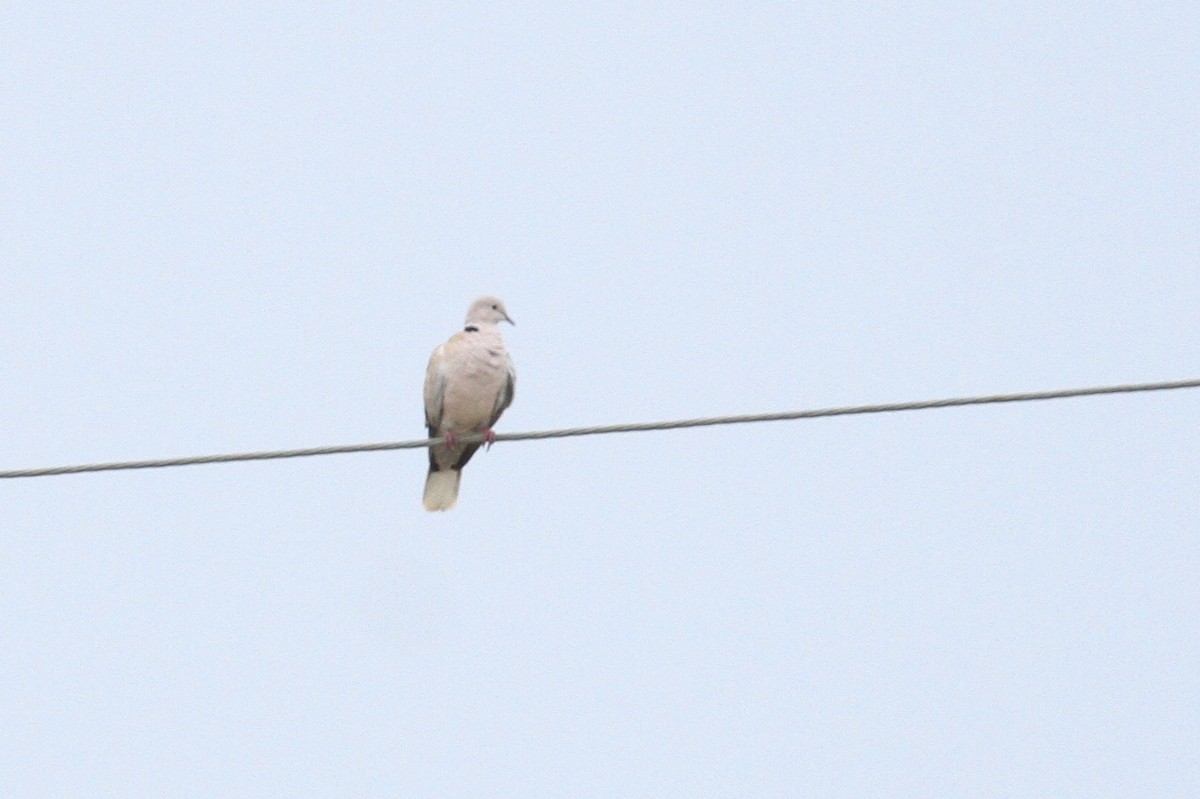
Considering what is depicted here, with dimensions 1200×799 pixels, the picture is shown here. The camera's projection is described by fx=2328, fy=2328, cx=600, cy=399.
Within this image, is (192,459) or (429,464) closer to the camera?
(192,459)

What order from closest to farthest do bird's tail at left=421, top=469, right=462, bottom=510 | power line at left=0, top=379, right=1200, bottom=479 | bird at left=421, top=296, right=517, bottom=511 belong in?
power line at left=0, top=379, right=1200, bottom=479, bird at left=421, top=296, right=517, bottom=511, bird's tail at left=421, top=469, right=462, bottom=510

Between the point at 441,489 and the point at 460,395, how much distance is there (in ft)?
1.60

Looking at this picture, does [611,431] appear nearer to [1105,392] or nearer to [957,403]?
[957,403]

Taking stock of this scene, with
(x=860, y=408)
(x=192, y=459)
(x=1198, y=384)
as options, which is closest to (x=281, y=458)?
(x=192, y=459)

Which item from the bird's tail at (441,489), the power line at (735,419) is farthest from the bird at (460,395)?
the power line at (735,419)

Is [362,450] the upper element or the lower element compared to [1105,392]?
lower

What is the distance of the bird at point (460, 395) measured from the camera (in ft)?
30.6

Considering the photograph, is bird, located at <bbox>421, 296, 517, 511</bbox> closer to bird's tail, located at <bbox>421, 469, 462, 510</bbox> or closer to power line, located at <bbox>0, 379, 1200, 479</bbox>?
bird's tail, located at <bbox>421, 469, 462, 510</bbox>

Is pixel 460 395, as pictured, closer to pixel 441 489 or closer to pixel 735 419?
pixel 441 489

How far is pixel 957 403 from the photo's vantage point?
632cm

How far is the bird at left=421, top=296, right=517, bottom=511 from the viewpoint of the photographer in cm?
932

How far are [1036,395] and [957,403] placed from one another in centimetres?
21

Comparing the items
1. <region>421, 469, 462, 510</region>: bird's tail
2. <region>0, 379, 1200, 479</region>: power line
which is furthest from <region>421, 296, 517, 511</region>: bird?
<region>0, 379, 1200, 479</region>: power line

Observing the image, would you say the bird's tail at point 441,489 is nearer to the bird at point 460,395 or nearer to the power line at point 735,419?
the bird at point 460,395
